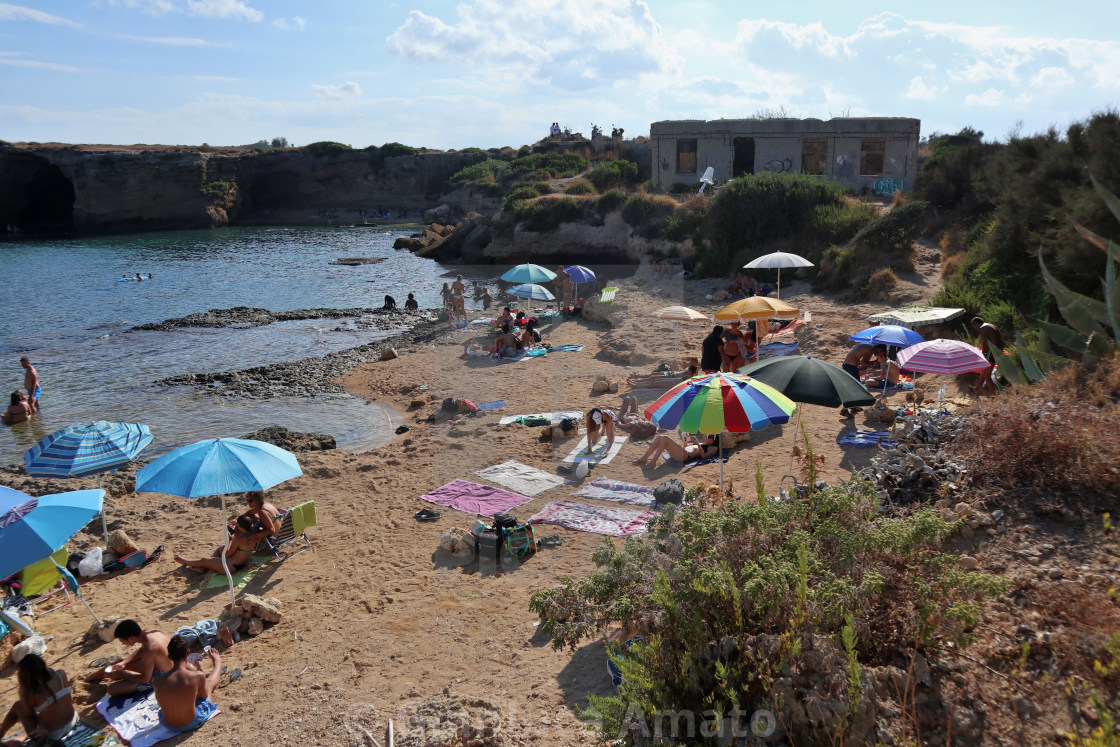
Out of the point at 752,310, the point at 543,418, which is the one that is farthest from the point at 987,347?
the point at 543,418

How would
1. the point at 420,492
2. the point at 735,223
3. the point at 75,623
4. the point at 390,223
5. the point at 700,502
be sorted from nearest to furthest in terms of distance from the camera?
the point at 700,502 → the point at 75,623 → the point at 420,492 → the point at 735,223 → the point at 390,223

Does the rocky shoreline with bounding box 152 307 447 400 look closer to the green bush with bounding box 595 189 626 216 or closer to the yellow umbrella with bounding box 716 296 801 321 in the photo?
the yellow umbrella with bounding box 716 296 801 321

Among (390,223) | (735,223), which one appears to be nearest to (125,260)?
(390,223)

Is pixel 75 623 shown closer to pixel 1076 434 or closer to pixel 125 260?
pixel 1076 434

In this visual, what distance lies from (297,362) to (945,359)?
1609 centimetres

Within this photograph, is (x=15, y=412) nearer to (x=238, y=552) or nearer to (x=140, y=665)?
(x=238, y=552)

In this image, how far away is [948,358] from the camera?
8688 millimetres

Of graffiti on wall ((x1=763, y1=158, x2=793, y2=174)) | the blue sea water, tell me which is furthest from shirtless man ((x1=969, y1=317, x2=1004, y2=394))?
graffiti on wall ((x1=763, y1=158, x2=793, y2=174))

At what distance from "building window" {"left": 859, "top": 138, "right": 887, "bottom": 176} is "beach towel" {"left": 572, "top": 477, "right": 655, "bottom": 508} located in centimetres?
2598

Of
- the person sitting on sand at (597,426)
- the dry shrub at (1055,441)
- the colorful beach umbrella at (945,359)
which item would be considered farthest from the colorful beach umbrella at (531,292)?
the dry shrub at (1055,441)

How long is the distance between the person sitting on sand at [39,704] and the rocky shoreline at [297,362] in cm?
1134

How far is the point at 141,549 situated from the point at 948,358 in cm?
1048

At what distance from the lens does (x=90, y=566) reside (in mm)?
7914

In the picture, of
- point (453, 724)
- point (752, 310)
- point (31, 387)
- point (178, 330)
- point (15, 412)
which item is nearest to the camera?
point (453, 724)
